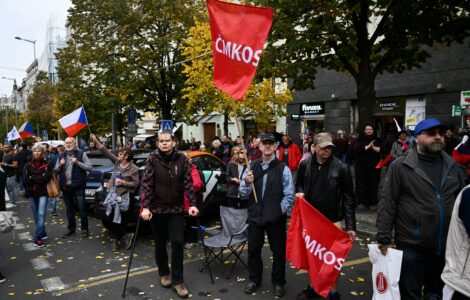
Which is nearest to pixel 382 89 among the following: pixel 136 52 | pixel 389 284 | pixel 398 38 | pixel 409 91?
pixel 409 91

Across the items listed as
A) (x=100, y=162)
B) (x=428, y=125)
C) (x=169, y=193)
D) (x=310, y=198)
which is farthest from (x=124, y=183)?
Result: (x=428, y=125)

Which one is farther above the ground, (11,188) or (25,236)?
(11,188)

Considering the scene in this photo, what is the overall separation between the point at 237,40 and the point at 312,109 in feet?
60.9

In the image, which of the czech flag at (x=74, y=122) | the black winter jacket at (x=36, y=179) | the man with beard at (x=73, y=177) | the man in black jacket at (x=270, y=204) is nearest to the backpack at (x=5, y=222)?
the black winter jacket at (x=36, y=179)

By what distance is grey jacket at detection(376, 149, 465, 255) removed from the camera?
10.4 feet

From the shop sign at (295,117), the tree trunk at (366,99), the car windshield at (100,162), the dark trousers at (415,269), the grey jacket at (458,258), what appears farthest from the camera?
the shop sign at (295,117)

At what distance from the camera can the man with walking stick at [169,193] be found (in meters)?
4.73

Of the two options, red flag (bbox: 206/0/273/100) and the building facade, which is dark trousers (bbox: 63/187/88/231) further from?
the building facade

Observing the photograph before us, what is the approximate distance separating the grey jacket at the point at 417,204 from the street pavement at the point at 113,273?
159cm

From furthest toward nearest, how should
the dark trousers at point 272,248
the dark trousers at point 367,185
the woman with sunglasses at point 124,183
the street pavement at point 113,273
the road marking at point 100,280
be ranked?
the dark trousers at point 367,185, the woman with sunglasses at point 124,183, the road marking at point 100,280, the street pavement at point 113,273, the dark trousers at point 272,248

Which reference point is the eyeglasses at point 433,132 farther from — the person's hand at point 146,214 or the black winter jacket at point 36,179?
the black winter jacket at point 36,179

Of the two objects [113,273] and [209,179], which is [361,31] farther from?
[113,273]

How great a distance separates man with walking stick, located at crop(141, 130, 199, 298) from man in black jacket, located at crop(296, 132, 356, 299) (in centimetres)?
145

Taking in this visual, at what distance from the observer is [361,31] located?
382 inches
